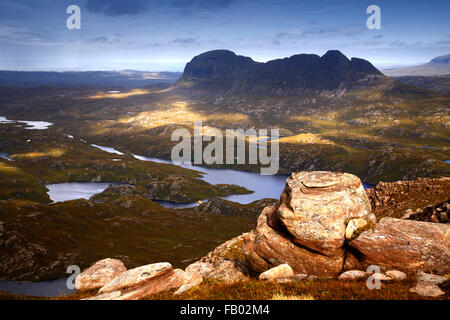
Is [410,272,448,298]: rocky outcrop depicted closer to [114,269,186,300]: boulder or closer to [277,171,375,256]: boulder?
[277,171,375,256]: boulder

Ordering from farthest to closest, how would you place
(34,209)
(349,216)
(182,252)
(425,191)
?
1. (34,209)
2. (182,252)
3. (425,191)
4. (349,216)

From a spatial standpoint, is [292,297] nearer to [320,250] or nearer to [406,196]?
[320,250]

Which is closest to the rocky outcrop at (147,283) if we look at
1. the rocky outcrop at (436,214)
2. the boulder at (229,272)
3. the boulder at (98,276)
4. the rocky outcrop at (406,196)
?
the boulder at (229,272)

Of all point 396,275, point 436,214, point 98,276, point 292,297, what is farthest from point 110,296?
point 436,214

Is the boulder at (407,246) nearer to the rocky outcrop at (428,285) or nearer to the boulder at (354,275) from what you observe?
the rocky outcrop at (428,285)

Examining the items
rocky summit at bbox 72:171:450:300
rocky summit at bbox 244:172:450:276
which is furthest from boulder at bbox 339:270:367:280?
rocky summit at bbox 244:172:450:276
